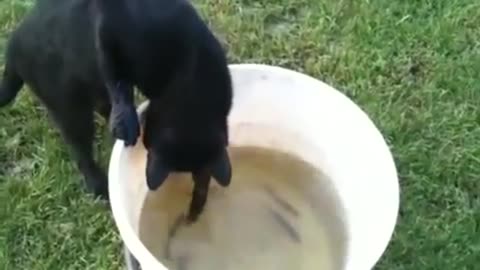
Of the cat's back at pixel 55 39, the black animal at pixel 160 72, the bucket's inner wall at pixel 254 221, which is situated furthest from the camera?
the bucket's inner wall at pixel 254 221

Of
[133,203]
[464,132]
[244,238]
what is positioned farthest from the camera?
[464,132]

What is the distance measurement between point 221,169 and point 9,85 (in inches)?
22.5

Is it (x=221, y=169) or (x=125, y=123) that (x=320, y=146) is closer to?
(x=221, y=169)

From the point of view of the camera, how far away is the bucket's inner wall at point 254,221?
231 centimetres

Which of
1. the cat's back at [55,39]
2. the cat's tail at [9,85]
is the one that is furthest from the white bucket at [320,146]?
the cat's tail at [9,85]

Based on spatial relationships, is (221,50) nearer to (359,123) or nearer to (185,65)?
(185,65)

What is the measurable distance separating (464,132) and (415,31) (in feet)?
0.97

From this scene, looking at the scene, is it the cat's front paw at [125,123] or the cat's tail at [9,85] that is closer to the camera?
the cat's front paw at [125,123]

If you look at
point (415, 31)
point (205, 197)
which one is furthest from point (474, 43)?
point (205, 197)

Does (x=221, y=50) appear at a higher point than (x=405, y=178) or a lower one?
higher

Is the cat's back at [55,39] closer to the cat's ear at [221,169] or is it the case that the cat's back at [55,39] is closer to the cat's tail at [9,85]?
the cat's tail at [9,85]

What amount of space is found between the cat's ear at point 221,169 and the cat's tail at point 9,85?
0.51 m

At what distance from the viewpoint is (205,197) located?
2297 mm

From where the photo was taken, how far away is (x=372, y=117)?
2.58 metres
